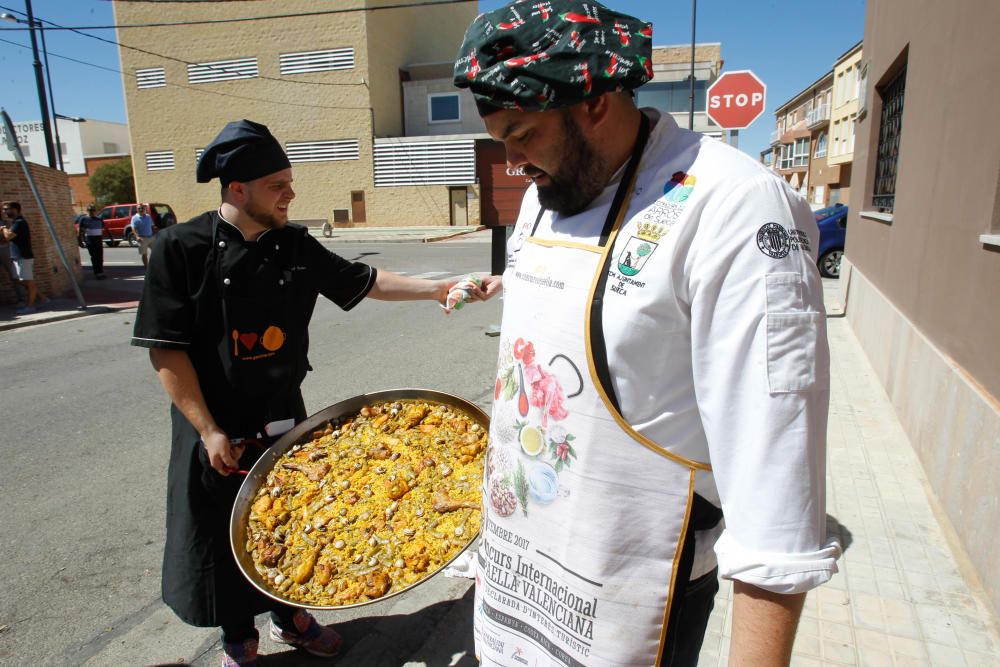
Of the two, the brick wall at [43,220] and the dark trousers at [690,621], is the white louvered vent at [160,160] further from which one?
the dark trousers at [690,621]

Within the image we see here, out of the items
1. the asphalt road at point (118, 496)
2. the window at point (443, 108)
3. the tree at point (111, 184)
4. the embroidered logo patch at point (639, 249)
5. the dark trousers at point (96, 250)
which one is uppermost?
the window at point (443, 108)

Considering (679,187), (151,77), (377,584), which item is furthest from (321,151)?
(679,187)

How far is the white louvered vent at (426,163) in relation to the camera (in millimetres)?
30594

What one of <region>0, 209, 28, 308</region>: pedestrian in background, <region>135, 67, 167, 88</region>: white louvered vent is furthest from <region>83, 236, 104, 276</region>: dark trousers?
<region>135, 67, 167, 88</region>: white louvered vent

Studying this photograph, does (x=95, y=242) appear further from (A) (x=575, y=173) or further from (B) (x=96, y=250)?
(A) (x=575, y=173)

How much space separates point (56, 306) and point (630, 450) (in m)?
14.1

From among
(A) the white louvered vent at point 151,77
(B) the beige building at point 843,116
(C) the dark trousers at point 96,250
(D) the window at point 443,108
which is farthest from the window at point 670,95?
(C) the dark trousers at point 96,250

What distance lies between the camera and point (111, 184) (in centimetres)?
4344

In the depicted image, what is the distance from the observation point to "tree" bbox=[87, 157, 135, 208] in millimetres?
43344

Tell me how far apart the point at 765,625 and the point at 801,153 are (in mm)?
62816

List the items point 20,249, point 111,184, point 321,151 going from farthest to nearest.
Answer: point 111,184
point 321,151
point 20,249

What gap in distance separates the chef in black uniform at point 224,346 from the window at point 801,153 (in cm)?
5860

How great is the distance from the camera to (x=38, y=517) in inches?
155

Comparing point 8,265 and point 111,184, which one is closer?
point 8,265
